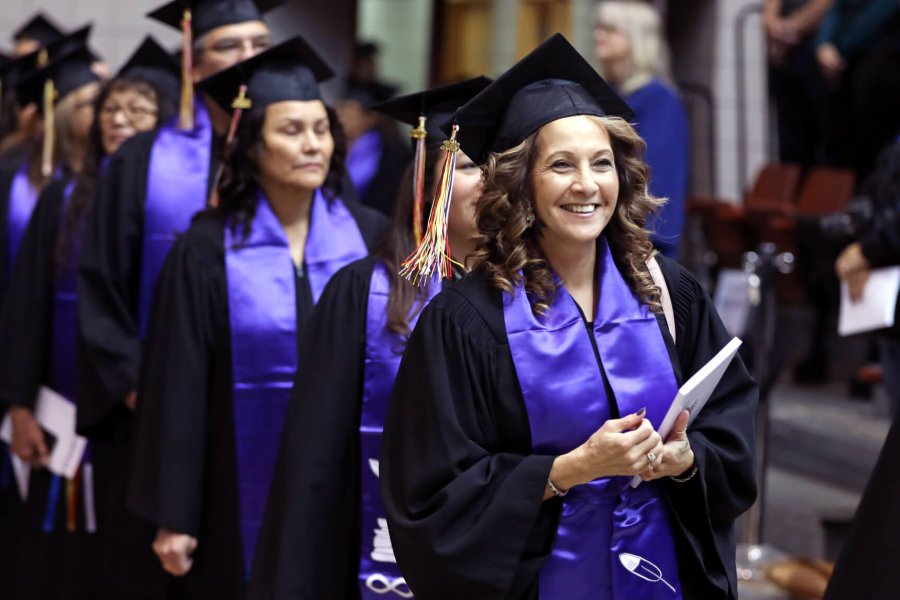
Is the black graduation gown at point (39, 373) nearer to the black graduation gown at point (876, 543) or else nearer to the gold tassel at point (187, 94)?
the gold tassel at point (187, 94)

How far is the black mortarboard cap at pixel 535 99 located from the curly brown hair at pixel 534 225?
0.13 feet

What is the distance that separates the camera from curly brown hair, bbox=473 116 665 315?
9.32 feet

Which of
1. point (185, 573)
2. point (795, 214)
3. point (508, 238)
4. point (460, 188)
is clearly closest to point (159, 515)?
point (185, 573)

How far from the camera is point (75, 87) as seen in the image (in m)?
6.32

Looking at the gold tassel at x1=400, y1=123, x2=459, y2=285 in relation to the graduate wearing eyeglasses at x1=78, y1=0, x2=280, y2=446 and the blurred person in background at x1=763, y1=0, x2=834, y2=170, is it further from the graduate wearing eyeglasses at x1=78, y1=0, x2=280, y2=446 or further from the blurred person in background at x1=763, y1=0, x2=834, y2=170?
the blurred person in background at x1=763, y1=0, x2=834, y2=170

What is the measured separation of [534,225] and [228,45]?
268 centimetres

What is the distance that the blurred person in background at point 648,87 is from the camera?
614 centimetres

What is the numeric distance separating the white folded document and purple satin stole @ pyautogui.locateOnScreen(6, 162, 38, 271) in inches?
34.1

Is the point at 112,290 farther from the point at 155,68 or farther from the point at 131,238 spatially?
the point at 155,68

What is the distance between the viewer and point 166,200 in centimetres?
499

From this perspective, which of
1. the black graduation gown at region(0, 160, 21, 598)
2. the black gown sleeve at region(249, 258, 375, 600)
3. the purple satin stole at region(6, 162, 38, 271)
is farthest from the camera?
the purple satin stole at region(6, 162, 38, 271)

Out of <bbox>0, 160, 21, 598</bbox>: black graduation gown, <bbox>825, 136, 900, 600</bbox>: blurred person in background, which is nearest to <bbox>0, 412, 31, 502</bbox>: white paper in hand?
<bbox>0, 160, 21, 598</bbox>: black graduation gown

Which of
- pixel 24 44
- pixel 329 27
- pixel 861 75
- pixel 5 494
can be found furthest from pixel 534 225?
pixel 329 27

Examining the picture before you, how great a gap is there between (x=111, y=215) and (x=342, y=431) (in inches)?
74.6
